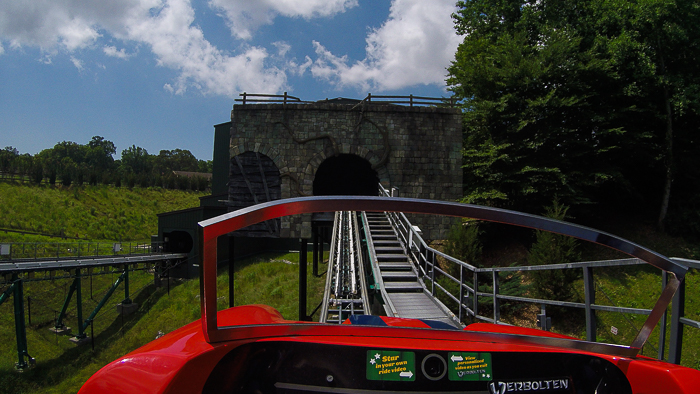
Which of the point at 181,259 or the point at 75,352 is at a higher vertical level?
the point at 181,259

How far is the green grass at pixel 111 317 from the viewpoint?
10.1m

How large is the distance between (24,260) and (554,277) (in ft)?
56.0

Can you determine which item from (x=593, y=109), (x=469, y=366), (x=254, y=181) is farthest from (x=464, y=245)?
(x=469, y=366)

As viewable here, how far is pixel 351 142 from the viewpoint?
50.3 ft

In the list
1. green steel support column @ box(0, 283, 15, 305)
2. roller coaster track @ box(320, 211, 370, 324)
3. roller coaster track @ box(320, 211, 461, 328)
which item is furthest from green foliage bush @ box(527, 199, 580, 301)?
green steel support column @ box(0, 283, 15, 305)

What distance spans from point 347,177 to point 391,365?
19.2m

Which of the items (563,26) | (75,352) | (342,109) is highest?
(563,26)

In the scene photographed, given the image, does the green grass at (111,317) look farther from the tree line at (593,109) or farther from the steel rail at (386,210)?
the steel rail at (386,210)

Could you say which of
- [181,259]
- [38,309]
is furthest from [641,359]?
[181,259]

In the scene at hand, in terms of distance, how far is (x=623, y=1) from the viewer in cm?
1329

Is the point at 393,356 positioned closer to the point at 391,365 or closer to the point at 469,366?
the point at 391,365

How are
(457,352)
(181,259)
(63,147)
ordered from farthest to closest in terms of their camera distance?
(63,147)
(181,259)
(457,352)

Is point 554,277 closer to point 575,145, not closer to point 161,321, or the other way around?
point 575,145

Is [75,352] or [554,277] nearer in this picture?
[554,277]
